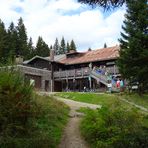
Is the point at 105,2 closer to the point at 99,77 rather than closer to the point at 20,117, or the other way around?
the point at 20,117

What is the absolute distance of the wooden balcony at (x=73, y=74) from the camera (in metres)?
47.3

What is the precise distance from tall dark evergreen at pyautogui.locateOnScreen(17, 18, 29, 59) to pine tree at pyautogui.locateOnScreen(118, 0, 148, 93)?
4409cm

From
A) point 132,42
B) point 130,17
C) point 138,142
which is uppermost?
point 130,17

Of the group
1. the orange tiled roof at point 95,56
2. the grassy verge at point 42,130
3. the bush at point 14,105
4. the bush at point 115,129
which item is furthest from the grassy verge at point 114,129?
the orange tiled roof at point 95,56

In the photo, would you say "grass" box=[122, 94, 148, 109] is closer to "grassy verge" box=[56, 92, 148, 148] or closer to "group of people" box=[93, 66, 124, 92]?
"group of people" box=[93, 66, 124, 92]

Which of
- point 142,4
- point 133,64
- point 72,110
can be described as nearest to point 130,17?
point 142,4

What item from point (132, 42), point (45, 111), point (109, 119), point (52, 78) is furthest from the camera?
point (52, 78)

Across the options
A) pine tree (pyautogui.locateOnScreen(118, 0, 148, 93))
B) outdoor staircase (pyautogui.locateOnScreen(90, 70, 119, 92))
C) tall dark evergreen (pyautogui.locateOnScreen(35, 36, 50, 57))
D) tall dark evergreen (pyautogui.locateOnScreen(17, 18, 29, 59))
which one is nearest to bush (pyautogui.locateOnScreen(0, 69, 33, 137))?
pine tree (pyautogui.locateOnScreen(118, 0, 148, 93))

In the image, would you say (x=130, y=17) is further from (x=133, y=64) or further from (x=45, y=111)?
(x=45, y=111)

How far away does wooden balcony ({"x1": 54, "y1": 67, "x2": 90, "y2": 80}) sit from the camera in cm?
4734

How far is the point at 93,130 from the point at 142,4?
21.7 m

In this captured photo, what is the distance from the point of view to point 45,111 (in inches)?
596

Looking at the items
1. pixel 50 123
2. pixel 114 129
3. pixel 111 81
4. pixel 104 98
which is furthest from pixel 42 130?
pixel 111 81

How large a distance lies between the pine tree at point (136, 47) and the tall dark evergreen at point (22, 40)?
44.1 meters
